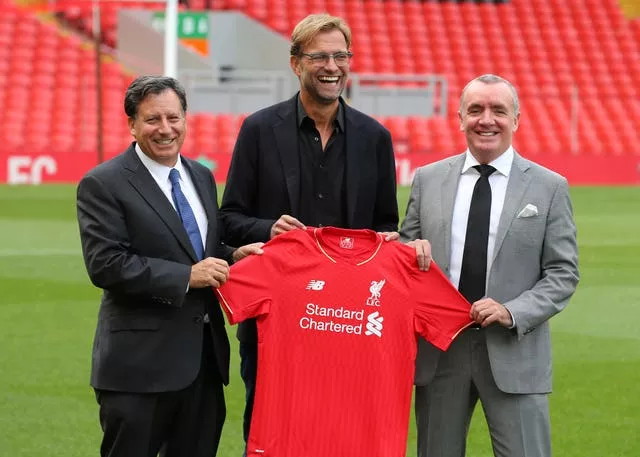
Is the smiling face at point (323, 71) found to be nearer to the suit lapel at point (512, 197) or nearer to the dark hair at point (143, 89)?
the dark hair at point (143, 89)

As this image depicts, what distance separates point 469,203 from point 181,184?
1.05m

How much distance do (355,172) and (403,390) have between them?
0.89 meters

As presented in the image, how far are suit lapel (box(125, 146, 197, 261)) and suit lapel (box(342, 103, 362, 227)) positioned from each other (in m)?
0.73

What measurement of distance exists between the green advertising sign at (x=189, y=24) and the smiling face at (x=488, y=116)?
21748 mm

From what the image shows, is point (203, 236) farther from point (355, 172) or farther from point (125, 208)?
point (355, 172)

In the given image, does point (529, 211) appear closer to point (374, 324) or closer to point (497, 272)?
point (497, 272)

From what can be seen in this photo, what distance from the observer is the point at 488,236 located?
15.0ft

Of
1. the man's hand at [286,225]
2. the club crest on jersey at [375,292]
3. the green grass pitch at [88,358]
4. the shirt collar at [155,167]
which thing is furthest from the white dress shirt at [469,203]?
the green grass pitch at [88,358]

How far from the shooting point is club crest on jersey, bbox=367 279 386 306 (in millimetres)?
4598

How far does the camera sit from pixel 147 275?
4324mm

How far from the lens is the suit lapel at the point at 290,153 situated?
493 centimetres

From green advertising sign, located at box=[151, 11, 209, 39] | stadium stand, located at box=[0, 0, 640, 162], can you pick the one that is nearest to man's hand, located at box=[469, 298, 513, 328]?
stadium stand, located at box=[0, 0, 640, 162]

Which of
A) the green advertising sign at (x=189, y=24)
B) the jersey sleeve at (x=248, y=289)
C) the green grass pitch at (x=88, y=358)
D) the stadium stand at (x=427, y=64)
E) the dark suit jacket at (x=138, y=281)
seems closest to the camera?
the dark suit jacket at (x=138, y=281)

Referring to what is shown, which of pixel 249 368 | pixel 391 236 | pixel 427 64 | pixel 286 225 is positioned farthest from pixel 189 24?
pixel 391 236
